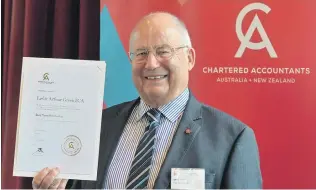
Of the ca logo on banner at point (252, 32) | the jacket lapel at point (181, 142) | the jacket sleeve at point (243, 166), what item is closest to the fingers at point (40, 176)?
the jacket lapel at point (181, 142)

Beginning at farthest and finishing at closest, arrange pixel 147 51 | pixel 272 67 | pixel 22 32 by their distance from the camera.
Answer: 1. pixel 22 32
2. pixel 272 67
3. pixel 147 51

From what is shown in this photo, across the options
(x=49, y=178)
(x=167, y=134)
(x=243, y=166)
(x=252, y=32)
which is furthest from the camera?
(x=252, y=32)

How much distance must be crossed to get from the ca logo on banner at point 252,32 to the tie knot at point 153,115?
17.6 inches

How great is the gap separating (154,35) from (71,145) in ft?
1.77

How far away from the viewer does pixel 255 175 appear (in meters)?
1.56

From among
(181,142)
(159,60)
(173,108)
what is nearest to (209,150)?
(181,142)

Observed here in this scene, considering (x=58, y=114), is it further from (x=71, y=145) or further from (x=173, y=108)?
(x=173, y=108)

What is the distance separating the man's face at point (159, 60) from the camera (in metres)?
1.53

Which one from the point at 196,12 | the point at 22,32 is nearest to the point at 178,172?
the point at 196,12

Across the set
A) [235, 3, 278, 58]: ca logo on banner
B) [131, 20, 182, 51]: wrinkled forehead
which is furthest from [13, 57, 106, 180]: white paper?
[235, 3, 278, 58]: ca logo on banner

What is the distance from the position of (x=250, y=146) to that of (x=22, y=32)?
55.0 inches

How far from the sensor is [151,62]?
4.98 feet

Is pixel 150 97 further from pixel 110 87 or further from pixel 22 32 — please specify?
pixel 22 32

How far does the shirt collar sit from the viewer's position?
1618 mm
